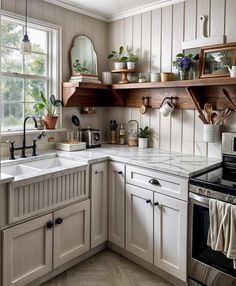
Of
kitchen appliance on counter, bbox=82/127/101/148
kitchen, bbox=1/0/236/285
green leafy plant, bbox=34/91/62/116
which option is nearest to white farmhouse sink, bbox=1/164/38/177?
kitchen, bbox=1/0/236/285

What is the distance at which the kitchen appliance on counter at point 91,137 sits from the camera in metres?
2.96

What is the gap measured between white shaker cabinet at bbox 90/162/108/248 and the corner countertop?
0.11 metres

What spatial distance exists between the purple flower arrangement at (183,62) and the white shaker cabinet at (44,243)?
1.41 meters

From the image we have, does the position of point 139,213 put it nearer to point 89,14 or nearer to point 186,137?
point 186,137

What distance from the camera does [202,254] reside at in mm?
1943

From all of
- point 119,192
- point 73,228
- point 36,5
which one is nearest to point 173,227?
point 119,192

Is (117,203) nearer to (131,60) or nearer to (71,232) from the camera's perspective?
(71,232)

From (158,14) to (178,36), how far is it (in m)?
0.34

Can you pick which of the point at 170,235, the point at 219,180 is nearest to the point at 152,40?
the point at 219,180

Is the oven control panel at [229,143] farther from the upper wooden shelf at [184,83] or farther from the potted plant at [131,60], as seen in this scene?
the potted plant at [131,60]

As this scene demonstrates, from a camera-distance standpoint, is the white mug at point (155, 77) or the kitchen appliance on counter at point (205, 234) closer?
the kitchen appliance on counter at point (205, 234)

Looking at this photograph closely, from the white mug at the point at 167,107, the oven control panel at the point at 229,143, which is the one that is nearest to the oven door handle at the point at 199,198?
the oven control panel at the point at 229,143

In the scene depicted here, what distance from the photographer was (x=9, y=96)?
2.54 m

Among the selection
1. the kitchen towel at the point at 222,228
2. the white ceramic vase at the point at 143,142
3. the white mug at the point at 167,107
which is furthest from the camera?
the white ceramic vase at the point at 143,142
